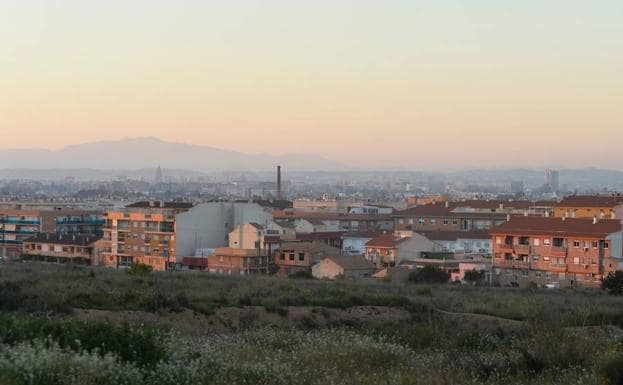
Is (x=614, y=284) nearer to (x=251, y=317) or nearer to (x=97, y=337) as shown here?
(x=251, y=317)

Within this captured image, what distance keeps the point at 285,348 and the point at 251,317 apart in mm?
Answer: 4769

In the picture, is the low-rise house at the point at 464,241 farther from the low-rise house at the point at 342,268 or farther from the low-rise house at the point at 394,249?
the low-rise house at the point at 342,268

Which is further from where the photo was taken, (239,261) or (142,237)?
(142,237)

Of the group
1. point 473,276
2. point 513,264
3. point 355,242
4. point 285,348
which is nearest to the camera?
point 285,348

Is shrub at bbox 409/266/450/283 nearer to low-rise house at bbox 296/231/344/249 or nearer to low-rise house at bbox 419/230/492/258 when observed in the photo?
low-rise house at bbox 419/230/492/258

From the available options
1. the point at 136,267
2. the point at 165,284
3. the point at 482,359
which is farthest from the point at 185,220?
the point at 482,359

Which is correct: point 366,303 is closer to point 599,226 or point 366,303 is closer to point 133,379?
point 133,379

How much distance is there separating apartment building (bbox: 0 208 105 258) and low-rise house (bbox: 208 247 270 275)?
3208 centimetres

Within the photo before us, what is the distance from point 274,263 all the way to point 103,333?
48961 millimetres

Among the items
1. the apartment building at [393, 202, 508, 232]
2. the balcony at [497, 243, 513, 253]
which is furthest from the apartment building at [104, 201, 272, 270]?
the balcony at [497, 243, 513, 253]

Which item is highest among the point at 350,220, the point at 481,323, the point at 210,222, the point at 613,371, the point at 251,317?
the point at 613,371

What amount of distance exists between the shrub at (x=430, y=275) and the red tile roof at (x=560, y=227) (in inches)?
411

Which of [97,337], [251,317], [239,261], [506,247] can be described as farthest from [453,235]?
[97,337]

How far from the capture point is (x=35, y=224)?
288ft
